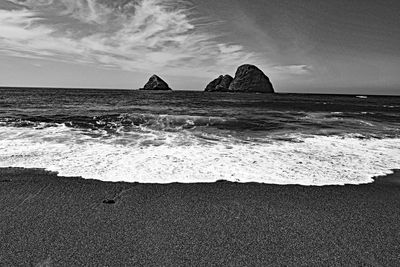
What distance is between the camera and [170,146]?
30.1ft

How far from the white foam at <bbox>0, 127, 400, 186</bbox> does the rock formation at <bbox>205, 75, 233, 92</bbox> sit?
580 ft

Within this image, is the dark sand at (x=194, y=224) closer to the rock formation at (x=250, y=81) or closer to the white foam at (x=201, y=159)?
the white foam at (x=201, y=159)

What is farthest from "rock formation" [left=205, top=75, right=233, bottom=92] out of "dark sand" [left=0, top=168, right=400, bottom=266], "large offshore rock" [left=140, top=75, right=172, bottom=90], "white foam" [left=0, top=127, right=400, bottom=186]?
A: "dark sand" [left=0, top=168, right=400, bottom=266]

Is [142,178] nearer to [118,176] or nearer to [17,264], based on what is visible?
[118,176]

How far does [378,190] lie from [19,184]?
8302mm

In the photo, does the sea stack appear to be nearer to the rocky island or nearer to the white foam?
the rocky island

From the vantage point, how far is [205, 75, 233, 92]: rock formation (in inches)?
7262

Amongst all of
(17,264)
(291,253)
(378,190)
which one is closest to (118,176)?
(17,264)

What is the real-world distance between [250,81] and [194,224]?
173 m

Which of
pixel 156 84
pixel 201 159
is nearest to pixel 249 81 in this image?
pixel 156 84

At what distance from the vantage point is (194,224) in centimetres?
394

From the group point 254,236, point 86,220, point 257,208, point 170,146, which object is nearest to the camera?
point 254,236

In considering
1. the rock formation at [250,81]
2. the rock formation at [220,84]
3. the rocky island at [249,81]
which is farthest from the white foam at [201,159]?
the rock formation at [220,84]

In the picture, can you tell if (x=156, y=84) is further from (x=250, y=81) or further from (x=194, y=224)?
(x=194, y=224)
